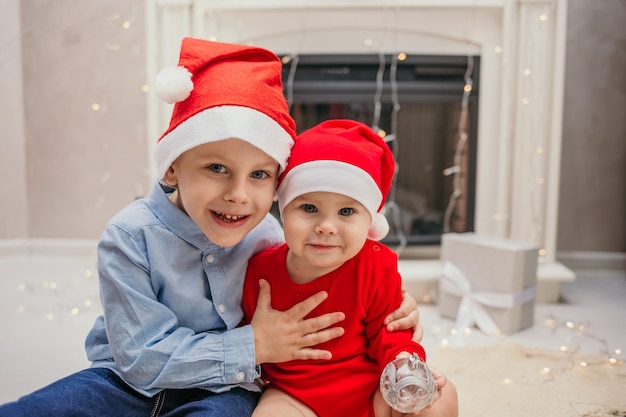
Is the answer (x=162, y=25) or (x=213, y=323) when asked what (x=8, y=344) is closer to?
(x=213, y=323)

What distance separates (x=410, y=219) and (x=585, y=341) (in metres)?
0.83

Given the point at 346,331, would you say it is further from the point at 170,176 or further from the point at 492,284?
the point at 492,284

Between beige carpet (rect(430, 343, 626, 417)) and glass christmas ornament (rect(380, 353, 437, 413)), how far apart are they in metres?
0.38

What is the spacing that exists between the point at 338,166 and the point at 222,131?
0.59 ft

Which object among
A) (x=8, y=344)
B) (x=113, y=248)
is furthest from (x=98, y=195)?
(x=113, y=248)

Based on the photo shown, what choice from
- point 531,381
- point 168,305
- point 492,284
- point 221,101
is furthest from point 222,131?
point 492,284

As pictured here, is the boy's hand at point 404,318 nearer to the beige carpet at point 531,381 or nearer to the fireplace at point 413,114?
the beige carpet at point 531,381

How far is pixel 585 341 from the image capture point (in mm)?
1562

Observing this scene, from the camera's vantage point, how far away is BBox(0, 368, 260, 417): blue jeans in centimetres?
76

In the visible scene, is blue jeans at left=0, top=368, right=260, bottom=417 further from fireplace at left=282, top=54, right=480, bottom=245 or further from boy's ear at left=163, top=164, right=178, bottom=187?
fireplace at left=282, top=54, right=480, bottom=245

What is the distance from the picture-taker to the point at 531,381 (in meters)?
1.30

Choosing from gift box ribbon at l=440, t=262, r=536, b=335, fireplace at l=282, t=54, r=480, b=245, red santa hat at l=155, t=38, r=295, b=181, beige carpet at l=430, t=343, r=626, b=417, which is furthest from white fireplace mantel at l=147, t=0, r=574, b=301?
red santa hat at l=155, t=38, r=295, b=181

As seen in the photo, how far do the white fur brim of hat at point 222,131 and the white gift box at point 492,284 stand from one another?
103 cm

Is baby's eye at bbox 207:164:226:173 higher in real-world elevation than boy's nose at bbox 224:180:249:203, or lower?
higher
